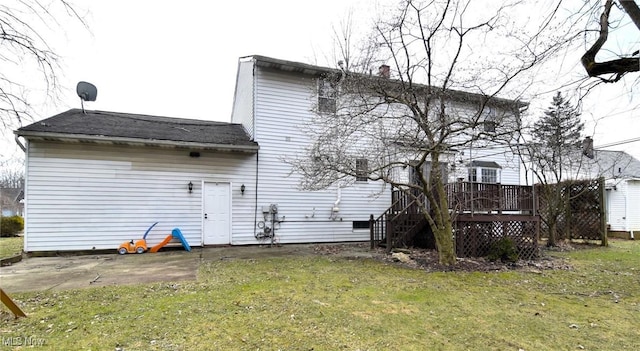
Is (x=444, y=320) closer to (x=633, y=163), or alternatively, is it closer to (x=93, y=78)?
(x=93, y=78)

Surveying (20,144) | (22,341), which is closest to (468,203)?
(22,341)

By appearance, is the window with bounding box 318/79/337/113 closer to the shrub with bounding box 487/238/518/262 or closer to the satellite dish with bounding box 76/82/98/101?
the shrub with bounding box 487/238/518/262

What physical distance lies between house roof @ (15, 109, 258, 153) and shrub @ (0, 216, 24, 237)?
8.48 metres

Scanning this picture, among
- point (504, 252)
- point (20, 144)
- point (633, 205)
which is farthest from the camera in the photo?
point (633, 205)

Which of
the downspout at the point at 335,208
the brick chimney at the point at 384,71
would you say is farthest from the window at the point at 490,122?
the downspout at the point at 335,208

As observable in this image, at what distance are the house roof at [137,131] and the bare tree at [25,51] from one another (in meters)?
4.89

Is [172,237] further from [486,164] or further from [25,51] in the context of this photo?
[486,164]

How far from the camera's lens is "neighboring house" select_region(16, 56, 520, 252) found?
8555 mm

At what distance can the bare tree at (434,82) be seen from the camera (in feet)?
20.6

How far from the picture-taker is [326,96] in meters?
9.15

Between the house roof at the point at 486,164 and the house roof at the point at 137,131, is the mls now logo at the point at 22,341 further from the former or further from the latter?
the house roof at the point at 486,164

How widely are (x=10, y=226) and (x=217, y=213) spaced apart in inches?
458

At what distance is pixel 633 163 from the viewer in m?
19.1

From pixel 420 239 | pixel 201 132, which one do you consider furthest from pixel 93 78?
pixel 420 239
